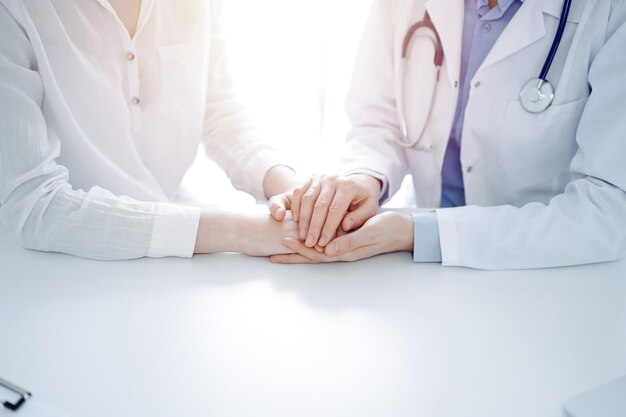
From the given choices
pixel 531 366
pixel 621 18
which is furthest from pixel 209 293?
pixel 621 18

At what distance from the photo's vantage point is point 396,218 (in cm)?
100

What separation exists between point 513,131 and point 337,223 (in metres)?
0.45

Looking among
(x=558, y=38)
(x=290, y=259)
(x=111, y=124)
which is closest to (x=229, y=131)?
(x=111, y=124)

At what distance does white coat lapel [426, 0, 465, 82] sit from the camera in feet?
3.93

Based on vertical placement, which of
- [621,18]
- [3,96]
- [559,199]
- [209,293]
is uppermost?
[621,18]

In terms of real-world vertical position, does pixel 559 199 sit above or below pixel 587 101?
below

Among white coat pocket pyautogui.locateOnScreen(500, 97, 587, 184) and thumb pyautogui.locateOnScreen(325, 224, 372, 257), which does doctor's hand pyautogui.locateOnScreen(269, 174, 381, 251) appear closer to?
thumb pyautogui.locateOnScreen(325, 224, 372, 257)

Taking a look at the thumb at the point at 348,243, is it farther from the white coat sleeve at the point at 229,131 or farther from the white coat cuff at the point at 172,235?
the white coat sleeve at the point at 229,131

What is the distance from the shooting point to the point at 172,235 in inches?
38.0

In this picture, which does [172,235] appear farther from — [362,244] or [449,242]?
[449,242]

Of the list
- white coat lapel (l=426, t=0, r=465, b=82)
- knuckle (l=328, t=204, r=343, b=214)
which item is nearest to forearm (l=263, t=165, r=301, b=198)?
knuckle (l=328, t=204, r=343, b=214)

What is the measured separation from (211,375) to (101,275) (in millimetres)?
345

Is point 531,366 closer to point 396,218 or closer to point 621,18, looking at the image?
point 396,218

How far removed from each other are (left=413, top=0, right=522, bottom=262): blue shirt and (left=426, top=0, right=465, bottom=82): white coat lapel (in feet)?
0.11
